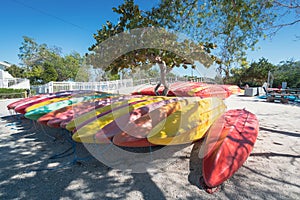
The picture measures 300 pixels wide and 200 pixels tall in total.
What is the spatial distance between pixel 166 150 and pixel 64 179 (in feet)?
6.18

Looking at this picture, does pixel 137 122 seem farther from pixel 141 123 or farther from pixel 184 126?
pixel 184 126

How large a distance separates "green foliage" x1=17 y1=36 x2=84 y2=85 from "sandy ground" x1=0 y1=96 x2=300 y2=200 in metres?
29.2

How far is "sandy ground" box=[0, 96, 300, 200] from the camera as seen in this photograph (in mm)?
2023

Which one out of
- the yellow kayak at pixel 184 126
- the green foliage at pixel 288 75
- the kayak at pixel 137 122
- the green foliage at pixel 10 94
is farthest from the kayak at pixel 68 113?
the green foliage at pixel 288 75

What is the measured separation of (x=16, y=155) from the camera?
3.14m

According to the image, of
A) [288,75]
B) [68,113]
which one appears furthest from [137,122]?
[288,75]

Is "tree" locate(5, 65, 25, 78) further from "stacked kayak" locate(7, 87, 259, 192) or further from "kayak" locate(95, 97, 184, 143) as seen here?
"kayak" locate(95, 97, 184, 143)

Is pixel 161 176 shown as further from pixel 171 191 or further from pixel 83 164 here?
pixel 83 164

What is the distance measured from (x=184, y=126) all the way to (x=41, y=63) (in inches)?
1607

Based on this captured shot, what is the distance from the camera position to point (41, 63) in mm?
34031

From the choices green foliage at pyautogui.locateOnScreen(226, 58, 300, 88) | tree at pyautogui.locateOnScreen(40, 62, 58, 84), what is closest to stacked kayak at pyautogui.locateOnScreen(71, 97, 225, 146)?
green foliage at pyautogui.locateOnScreen(226, 58, 300, 88)

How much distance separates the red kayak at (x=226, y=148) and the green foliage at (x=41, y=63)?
3088 centimetres

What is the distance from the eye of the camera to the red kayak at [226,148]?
212 cm

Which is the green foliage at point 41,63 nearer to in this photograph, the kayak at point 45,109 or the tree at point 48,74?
the tree at point 48,74
